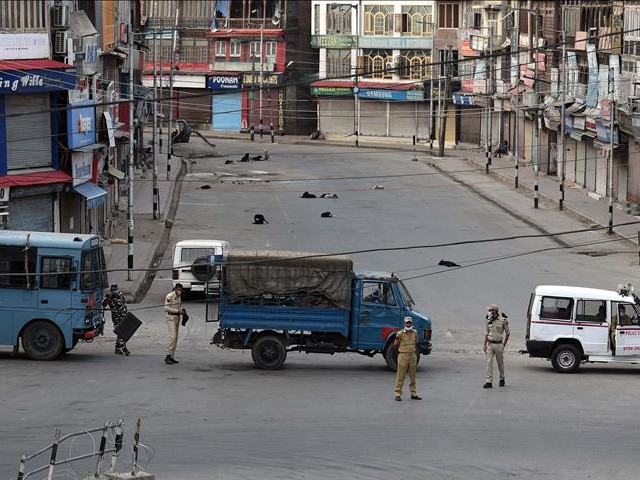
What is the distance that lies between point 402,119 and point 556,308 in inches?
2789

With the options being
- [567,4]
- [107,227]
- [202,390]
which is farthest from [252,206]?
[202,390]

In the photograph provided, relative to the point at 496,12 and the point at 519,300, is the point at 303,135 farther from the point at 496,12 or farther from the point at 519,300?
the point at 519,300

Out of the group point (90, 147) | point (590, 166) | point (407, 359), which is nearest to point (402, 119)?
point (590, 166)

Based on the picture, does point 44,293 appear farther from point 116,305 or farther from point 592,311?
point 592,311

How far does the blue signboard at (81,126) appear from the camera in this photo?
131 feet

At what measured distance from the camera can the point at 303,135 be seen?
10225 cm

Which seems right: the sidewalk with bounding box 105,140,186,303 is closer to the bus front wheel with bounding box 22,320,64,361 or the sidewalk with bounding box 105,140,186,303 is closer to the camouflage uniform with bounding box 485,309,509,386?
the bus front wheel with bounding box 22,320,64,361

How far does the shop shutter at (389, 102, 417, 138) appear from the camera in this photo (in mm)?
98250

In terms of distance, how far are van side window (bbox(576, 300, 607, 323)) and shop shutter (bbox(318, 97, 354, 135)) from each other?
72293mm

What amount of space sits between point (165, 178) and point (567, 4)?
22.5 meters

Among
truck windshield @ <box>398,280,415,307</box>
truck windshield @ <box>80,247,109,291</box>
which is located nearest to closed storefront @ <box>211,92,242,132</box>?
truck windshield @ <box>80,247,109,291</box>

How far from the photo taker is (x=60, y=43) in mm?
38938

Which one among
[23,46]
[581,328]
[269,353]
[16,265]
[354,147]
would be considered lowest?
[269,353]

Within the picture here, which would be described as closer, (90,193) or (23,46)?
(23,46)
